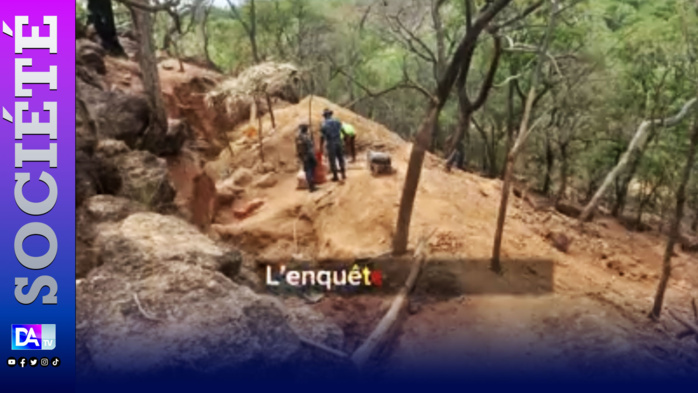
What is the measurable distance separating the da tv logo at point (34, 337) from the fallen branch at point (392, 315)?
2.13 metres

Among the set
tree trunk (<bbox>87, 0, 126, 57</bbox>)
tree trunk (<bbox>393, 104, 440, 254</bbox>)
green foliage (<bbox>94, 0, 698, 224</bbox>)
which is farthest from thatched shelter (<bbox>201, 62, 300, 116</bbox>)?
tree trunk (<bbox>393, 104, 440, 254</bbox>)

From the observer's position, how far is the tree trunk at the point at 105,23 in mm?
12680

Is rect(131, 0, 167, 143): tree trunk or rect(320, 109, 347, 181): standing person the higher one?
rect(131, 0, 167, 143): tree trunk

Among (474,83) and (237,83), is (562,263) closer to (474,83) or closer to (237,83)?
(237,83)

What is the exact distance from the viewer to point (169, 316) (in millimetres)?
4871

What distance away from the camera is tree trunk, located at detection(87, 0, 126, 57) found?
12.7m

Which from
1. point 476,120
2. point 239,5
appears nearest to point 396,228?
point 476,120

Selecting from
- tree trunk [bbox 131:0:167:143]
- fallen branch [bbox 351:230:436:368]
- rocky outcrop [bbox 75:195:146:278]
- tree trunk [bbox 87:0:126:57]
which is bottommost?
fallen branch [bbox 351:230:436:368]

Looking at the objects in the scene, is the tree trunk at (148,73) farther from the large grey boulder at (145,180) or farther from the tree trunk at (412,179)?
the tree trunk at (412,179)

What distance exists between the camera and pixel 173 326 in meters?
4.80

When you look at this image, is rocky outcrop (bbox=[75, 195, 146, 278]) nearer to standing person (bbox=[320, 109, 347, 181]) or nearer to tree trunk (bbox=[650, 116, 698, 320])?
standing person (bbox=[320, 109, 347, 181])

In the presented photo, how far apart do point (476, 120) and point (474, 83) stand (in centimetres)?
83

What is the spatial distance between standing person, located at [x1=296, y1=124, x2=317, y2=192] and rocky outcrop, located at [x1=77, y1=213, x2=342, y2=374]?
379 cm

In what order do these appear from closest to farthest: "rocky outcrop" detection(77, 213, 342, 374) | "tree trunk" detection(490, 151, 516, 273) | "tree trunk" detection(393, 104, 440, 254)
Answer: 1. "rocky outcrop" detection(77, 213, 342, 374)
2. "tree trunk" detection(393, 104, 440, 254)
3. "tree trunk" detection(490, 151, 516, 273)
